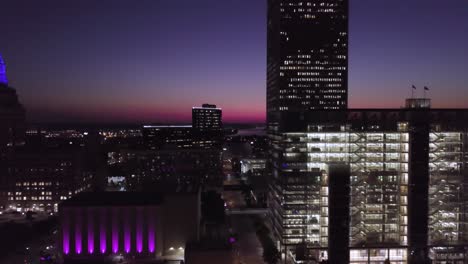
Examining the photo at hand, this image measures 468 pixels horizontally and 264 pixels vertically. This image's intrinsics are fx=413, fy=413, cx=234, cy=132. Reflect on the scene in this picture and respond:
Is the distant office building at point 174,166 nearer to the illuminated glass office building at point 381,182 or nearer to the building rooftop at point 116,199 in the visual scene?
the building rooftop at point 116,199

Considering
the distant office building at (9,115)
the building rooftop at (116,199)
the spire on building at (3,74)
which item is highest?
the spire on building at (3,74)

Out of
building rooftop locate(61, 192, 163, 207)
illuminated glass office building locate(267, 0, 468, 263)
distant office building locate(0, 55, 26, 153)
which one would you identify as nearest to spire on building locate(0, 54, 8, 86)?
distant office building locate(0, 55, 26, 153)

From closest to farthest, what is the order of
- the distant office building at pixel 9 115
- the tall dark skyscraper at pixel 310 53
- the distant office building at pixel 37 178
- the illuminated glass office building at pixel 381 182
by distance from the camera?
the illuminated glass office building at pixel 381 182
the distant office building at pixel 37 178
the tall dark skyscraper at pixel 310 53
the distant office building at pixel 9 115

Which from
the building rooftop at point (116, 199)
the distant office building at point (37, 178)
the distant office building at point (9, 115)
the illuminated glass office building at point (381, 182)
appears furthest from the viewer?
the distant office building at point (9, 115)

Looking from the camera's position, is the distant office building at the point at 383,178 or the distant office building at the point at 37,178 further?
the distant office building at the point at 37,178

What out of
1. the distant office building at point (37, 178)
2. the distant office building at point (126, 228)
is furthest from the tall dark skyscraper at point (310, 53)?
the distant office building at point (126, 228)

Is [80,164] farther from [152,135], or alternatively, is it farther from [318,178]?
[152,135]

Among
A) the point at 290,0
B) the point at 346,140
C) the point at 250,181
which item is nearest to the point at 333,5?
the point at 290,0
